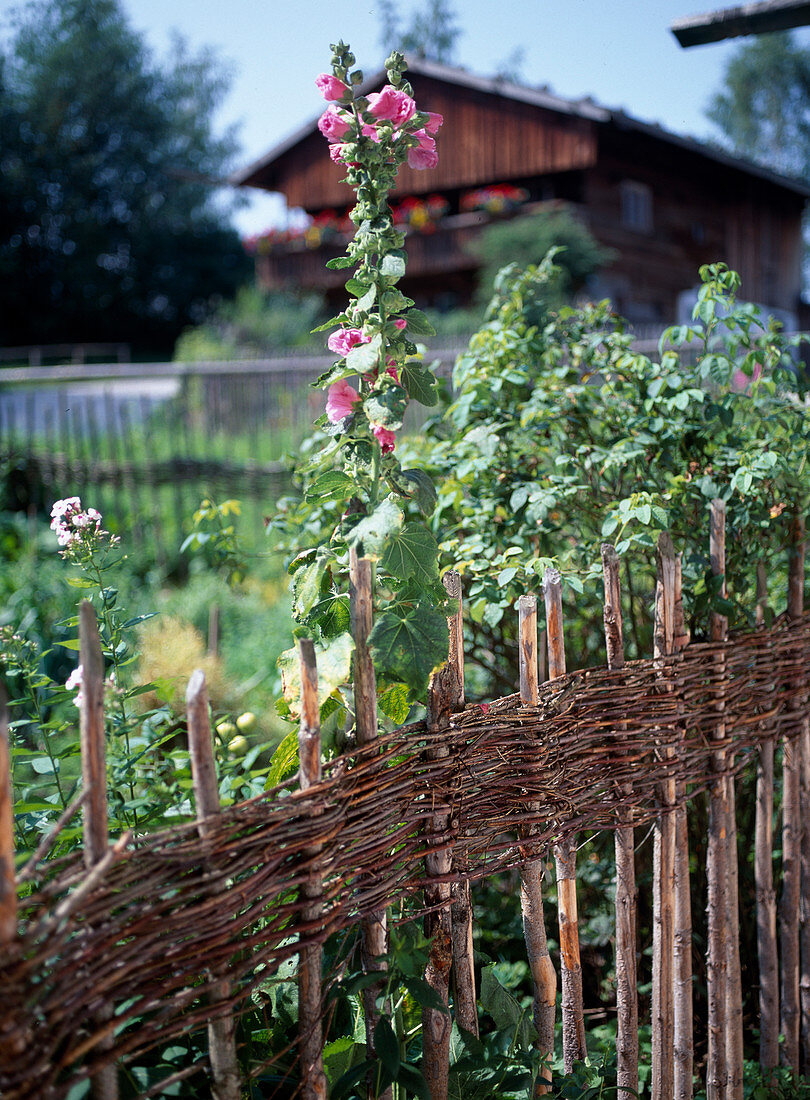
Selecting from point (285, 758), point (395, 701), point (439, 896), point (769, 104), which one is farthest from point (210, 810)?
A: point (769, 104)

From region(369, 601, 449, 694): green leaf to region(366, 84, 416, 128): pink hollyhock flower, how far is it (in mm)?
840

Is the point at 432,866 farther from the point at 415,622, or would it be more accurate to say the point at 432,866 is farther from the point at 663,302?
the point at 663,302

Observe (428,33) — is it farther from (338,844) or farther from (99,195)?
(338,844)

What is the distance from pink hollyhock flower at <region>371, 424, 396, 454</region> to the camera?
5.07 feet

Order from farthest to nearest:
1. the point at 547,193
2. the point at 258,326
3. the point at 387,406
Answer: the point at 547,193, the point at 258,326, the point at 387,406

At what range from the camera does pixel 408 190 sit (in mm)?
17906

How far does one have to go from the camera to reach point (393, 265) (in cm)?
147

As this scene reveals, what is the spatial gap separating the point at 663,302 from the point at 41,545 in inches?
572

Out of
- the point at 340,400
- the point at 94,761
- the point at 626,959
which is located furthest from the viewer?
the point at 626,959

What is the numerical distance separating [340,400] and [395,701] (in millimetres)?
549

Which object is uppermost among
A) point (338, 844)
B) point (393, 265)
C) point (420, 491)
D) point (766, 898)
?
point (393, 265)

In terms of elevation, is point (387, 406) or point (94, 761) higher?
point (387, 406)

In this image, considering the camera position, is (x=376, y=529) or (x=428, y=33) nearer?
(x=376, y=529)

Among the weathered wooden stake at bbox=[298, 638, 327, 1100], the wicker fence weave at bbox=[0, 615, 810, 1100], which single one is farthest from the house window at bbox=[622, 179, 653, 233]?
the weathered wooden stake at bbox=[298, 638, 327, 1100]
